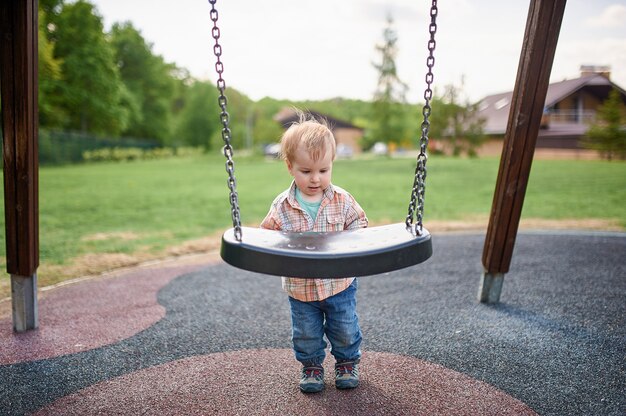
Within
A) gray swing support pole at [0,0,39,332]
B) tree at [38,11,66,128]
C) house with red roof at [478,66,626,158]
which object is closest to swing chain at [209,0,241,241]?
gray swing support pole at [0,0,39,332]

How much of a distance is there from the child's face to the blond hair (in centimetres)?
2

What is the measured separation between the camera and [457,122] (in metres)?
26.0

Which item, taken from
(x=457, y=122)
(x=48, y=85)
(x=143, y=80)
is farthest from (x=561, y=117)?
(x=143, y=80)

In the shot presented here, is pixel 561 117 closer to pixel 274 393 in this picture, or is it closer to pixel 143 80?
pixel 274 393

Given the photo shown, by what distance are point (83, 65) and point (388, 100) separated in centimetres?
A: 2093

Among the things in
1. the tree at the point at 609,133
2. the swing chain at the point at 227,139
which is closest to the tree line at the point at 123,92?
the tree at the point at 609,133

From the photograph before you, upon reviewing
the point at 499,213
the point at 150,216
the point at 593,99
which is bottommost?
the point at 150,216

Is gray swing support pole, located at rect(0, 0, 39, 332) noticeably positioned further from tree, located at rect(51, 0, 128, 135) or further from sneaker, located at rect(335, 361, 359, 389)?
tree, located at rect(51, 0, 128, 135)

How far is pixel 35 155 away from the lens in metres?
2.96

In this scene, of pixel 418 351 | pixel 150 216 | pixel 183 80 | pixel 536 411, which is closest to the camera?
pixel 536 411

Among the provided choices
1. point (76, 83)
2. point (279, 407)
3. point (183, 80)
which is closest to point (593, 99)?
point (279, 407)

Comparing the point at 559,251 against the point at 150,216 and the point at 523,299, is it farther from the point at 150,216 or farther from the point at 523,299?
the point at 150,216

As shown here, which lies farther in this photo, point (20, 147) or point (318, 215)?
point (20, 147)

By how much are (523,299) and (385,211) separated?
4.97 m
